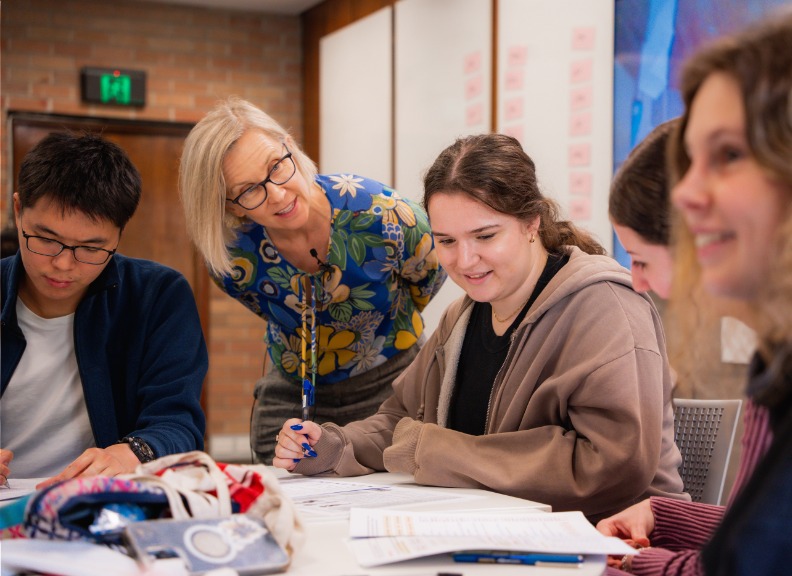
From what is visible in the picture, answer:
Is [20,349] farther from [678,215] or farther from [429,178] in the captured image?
[678,215]

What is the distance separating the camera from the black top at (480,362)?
1946mm

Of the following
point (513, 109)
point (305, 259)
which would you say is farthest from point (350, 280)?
point (513, 109)

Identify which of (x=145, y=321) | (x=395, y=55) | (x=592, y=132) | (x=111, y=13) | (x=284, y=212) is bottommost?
(x=145, y=321)

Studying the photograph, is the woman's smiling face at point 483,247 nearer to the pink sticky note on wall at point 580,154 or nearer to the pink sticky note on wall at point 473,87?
the pink sticky note on wall at point 580,154

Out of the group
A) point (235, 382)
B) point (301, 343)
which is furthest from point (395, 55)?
point (301, 343)

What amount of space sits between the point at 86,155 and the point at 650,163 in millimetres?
1183

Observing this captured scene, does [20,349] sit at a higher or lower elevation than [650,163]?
lower

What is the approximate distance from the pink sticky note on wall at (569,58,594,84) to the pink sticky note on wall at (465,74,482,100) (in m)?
0.71

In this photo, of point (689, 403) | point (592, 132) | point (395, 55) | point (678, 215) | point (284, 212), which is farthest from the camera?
point (395, 55)

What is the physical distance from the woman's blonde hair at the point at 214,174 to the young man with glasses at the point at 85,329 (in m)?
0.20

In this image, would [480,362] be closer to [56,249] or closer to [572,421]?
[572,421]

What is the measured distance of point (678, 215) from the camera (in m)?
1.20

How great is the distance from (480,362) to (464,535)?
78cm

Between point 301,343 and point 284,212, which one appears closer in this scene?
point 284,212
